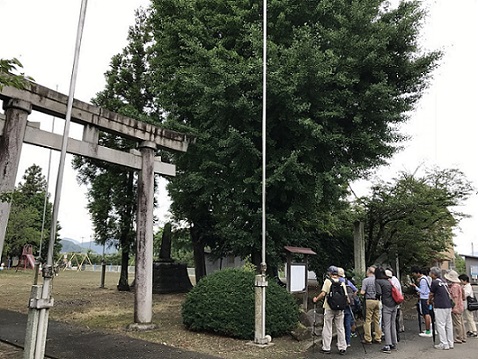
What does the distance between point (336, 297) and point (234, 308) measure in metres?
2.35

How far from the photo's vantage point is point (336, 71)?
12.8 m

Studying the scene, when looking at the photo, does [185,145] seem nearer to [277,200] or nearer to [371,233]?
[277,200]

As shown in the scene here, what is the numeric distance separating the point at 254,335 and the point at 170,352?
78.7 inches

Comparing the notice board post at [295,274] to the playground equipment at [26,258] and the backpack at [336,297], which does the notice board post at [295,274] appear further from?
the playground equipment at [26,258]

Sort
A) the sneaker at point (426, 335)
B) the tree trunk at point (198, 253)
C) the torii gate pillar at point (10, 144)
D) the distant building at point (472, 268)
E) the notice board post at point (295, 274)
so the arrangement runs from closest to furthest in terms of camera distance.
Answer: the torii gate pillar at point (10, 144), the sneaker at point (426, 335), the notice board post at point (295, 274), the tree trunk at point (198, 253), the distant building at point (472, 268)

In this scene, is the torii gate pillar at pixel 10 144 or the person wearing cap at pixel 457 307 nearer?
the torii gate pillar at pixel 10 144

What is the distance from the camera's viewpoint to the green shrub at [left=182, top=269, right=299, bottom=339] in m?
8.91

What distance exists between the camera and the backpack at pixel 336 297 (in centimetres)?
809

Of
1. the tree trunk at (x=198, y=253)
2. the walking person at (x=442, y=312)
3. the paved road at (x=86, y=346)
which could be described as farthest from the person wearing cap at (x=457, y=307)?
the tree trunk at (x=198, y=253)

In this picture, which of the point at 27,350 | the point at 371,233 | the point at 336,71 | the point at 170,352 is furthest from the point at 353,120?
the point at 27,350

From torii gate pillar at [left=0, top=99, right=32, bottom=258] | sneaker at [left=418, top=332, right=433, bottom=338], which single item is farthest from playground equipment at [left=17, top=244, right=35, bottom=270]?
sneaker at [left=418, top=332, right=433, bottom=338]

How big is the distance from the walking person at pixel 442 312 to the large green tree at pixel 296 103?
12.9 ft

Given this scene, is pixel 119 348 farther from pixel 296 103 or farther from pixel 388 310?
pixel 296 103

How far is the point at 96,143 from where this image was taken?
951cm
